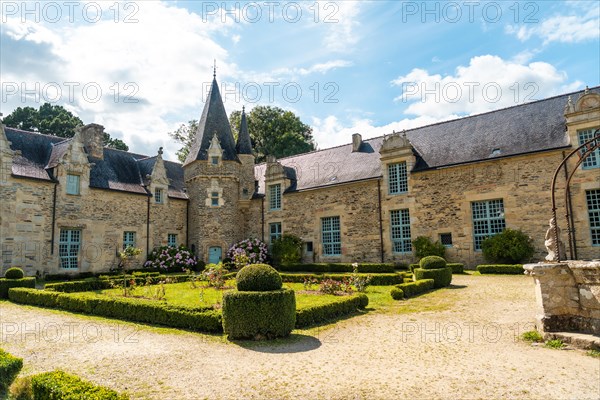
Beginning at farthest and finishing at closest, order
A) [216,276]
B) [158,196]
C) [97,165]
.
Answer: [158,196], [97,165], [216,276]

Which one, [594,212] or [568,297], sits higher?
[594,212]

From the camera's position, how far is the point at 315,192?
22.6m

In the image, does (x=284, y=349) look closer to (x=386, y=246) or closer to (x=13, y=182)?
(x=386, y=246)

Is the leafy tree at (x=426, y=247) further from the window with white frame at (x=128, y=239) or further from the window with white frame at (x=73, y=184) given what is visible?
the window with white frame at (x=73, y=184)

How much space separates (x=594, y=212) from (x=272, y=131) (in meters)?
29.4

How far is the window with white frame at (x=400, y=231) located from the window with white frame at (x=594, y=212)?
24.0 feet

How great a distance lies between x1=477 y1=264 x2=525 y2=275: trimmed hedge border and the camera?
14688 millimetres

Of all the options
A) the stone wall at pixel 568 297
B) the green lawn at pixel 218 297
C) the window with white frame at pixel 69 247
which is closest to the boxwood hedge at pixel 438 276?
the green lawn at pixel 218 297

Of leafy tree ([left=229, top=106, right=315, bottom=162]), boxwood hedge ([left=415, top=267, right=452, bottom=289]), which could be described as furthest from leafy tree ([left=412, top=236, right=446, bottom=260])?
leafy tree ([left=229, top=106, right=315, bottom=162])

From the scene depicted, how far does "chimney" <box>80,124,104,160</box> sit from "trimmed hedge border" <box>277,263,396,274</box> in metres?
12.2

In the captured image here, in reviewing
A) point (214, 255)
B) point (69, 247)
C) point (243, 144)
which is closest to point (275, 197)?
point (243, 144)

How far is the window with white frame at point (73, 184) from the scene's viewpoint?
19.3 metres

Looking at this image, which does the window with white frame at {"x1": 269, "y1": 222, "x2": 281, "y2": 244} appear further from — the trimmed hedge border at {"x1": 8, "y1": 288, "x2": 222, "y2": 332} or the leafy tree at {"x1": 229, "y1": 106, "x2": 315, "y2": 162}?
the leafy tree at {"x1": 229, "y1": 106, "x2": 315, "y2": 162}

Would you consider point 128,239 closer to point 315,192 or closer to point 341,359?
point 315,192
